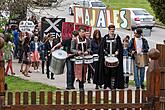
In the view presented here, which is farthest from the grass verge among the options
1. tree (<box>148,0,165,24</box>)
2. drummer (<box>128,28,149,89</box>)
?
drummer (<box>128,28,149,89</box>)

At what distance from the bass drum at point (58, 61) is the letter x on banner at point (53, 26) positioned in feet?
8.00

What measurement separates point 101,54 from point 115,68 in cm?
60

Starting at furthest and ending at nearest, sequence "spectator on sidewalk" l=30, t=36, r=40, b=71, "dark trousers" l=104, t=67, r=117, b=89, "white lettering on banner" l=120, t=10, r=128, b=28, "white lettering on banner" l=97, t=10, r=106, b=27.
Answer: "spectator on sidewalk" l=30, t=36, r=40, b=71, "white lettering on banner" l=97, t=10, r=106, b=27, "white lettering on banner" l=120, t=10, r=128, b=28, "dark trousers" l=104, t=67, r=117, b=89

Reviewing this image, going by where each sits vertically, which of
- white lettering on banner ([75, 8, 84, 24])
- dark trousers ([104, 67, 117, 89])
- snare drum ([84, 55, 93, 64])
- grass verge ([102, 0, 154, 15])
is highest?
white lettering on banner ([75, 8, 84, 24])

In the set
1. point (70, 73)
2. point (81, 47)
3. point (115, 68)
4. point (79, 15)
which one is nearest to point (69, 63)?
point (70, 73)

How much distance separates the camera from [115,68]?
16109 millimetres

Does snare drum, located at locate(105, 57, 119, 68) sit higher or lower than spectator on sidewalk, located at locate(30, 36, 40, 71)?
higher

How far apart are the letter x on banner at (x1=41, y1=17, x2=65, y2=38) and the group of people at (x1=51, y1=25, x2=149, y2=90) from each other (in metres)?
3.12

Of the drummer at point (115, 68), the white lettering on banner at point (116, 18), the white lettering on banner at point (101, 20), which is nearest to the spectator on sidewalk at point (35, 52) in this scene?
the white lettering on banner at point (101, 20)

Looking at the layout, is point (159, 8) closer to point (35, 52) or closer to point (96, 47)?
point (35, 52)

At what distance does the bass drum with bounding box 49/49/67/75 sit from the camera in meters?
17.7

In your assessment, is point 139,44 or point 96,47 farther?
point 139,44

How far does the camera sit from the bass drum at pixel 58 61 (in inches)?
695

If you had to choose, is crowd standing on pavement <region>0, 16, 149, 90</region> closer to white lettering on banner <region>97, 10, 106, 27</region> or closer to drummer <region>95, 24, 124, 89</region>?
drummer <region>95, 24, 124, 89</region>
